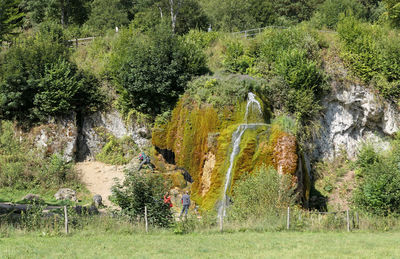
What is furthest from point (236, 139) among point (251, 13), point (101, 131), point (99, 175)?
point (251, 13)

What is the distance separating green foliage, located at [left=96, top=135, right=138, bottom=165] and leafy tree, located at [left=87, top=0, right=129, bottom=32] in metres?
16.2

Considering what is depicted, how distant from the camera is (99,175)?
1025 inches

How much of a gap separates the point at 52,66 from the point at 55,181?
7310 mm

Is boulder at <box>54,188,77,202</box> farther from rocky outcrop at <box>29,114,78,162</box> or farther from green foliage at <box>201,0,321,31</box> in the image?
green foliage at <box>201,0,321,31</box>

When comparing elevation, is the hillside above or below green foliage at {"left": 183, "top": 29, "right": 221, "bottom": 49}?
below

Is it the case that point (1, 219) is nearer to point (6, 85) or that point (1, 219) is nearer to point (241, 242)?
point (241, 242)

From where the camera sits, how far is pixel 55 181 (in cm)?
2445

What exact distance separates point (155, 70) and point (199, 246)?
15161mm

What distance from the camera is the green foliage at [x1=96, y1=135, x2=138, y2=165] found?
88.4 feet

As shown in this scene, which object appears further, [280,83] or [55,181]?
[280,83]

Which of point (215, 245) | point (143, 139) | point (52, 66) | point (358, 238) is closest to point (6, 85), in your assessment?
point (52, 66)

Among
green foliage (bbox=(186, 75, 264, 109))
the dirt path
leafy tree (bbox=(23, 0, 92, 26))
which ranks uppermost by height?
leafy tree (bbox=(23, 0, 92, 26))

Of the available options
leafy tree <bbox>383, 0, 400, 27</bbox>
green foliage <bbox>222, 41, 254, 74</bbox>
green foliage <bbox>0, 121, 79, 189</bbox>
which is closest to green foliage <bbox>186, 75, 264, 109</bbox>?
green foliage <bbox>222, 41, 254, 74</bbox>

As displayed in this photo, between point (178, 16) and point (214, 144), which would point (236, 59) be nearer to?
point (214, 144)
